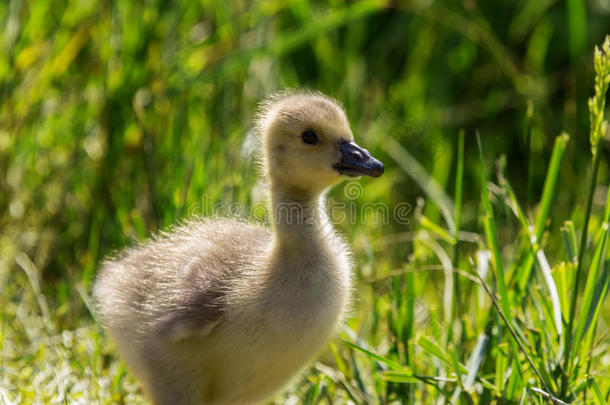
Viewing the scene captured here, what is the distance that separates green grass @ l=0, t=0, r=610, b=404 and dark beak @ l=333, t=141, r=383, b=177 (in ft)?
0.90

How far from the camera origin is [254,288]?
2176 millimetres

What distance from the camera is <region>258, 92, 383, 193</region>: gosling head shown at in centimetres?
228

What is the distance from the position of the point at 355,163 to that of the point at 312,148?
12cm

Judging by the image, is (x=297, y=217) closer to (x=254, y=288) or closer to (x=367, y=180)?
(x=254, y=288)

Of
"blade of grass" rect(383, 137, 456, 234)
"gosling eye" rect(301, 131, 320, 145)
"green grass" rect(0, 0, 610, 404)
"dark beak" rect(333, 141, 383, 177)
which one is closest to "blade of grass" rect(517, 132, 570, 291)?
"green grass" rect(0, 0, 610, 404)

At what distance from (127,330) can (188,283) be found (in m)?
0.25

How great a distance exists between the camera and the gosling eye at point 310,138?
231 cm

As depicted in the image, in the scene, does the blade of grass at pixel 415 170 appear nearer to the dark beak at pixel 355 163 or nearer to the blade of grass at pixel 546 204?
the blade of grass at pixel 546 204

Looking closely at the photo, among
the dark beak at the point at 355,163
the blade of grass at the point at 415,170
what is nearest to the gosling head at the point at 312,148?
the dark beak at the point at 355,163

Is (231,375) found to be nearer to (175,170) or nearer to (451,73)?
(175,170)

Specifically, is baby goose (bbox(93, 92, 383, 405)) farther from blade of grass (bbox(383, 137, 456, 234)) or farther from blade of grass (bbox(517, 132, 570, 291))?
blade of grass (bbox(383, 137, 456, 234))

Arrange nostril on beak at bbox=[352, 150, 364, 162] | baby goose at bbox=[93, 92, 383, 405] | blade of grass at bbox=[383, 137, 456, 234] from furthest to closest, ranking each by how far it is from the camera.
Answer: blade of grass at bbox=[383, 137, 456, 234] → nostril on beak at bbox=[352, 150, 364, 162] → baby goose at bbox=[93, 92, 383, 405]

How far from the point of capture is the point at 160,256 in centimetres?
238

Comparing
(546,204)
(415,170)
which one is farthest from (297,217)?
(415,170)
